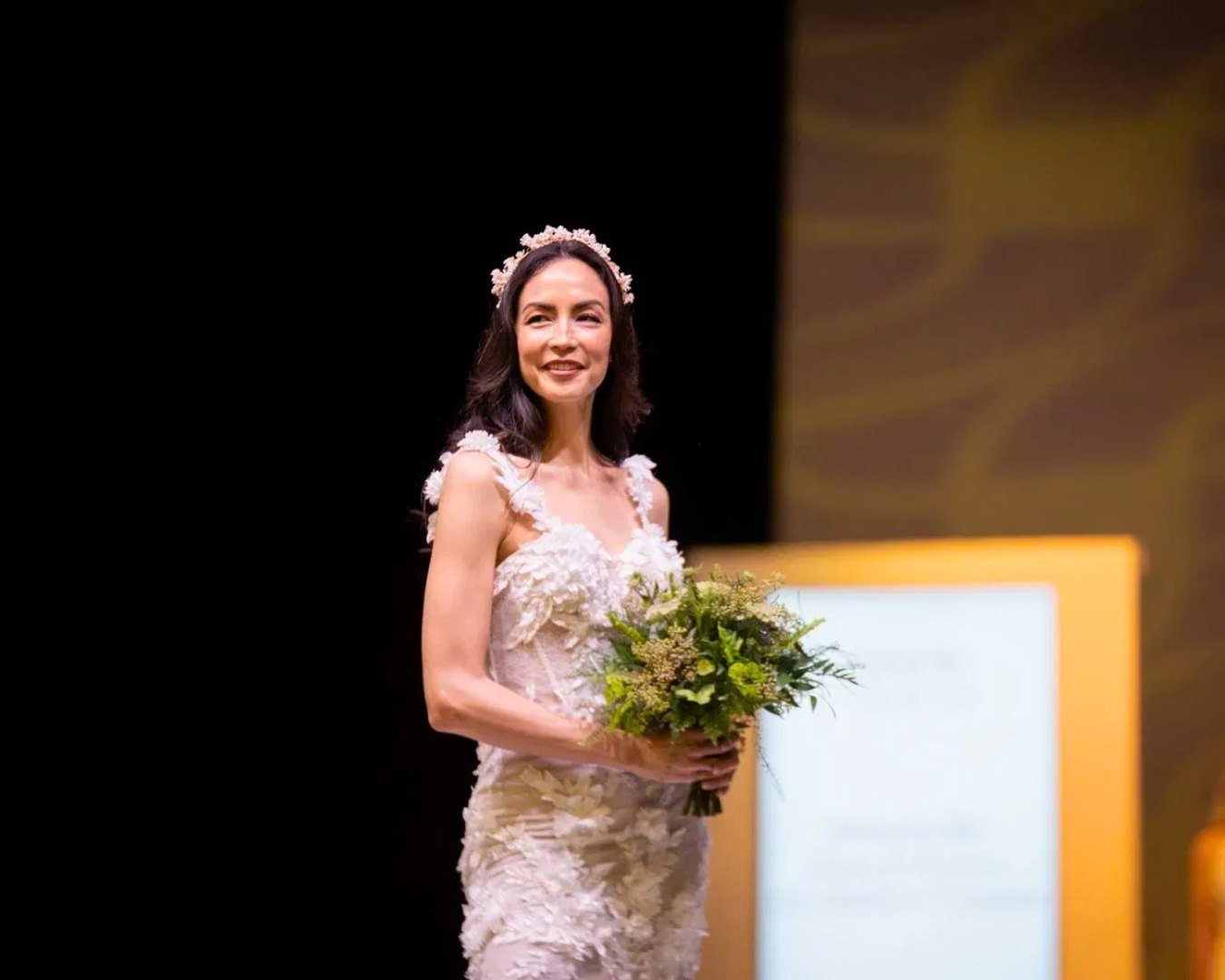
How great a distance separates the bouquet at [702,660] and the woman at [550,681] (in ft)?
0.23

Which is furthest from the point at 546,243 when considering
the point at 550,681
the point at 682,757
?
the point at 682,757

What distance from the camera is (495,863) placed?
2855 mm

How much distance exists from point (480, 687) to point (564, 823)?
27 cm

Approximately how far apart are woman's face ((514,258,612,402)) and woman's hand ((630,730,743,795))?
25.3 inches

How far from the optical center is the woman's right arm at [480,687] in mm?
2750

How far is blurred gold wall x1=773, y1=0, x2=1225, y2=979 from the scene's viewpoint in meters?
4.43

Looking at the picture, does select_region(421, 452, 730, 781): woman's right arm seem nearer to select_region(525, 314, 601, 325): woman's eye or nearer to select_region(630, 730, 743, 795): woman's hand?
select_region(630, 730, 743, 795): woman's hand

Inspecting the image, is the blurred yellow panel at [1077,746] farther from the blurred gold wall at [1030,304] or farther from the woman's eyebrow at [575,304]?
the woman's eyebrow at [575,304]

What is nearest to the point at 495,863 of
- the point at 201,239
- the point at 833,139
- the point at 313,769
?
the point at 313,769

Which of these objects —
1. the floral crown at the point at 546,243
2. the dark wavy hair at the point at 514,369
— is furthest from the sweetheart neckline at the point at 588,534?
the floral crown at the point at 546,243

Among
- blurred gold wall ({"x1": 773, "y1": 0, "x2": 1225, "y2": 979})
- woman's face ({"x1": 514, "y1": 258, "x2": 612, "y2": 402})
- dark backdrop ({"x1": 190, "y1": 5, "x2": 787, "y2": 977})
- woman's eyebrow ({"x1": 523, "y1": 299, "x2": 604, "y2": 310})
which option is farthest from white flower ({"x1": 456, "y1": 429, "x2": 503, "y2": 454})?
blurred gold wall ({"x1": 773, "y1": 0, "x2": 1225, "y2": 979})

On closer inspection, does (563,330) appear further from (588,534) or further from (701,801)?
(701,801)

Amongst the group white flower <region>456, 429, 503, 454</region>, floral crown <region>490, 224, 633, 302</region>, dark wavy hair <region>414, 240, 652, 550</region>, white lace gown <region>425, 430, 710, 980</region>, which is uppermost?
floral crown <region>490, 224, 633, 302</region>

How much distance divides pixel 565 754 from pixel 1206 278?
8.41ft
